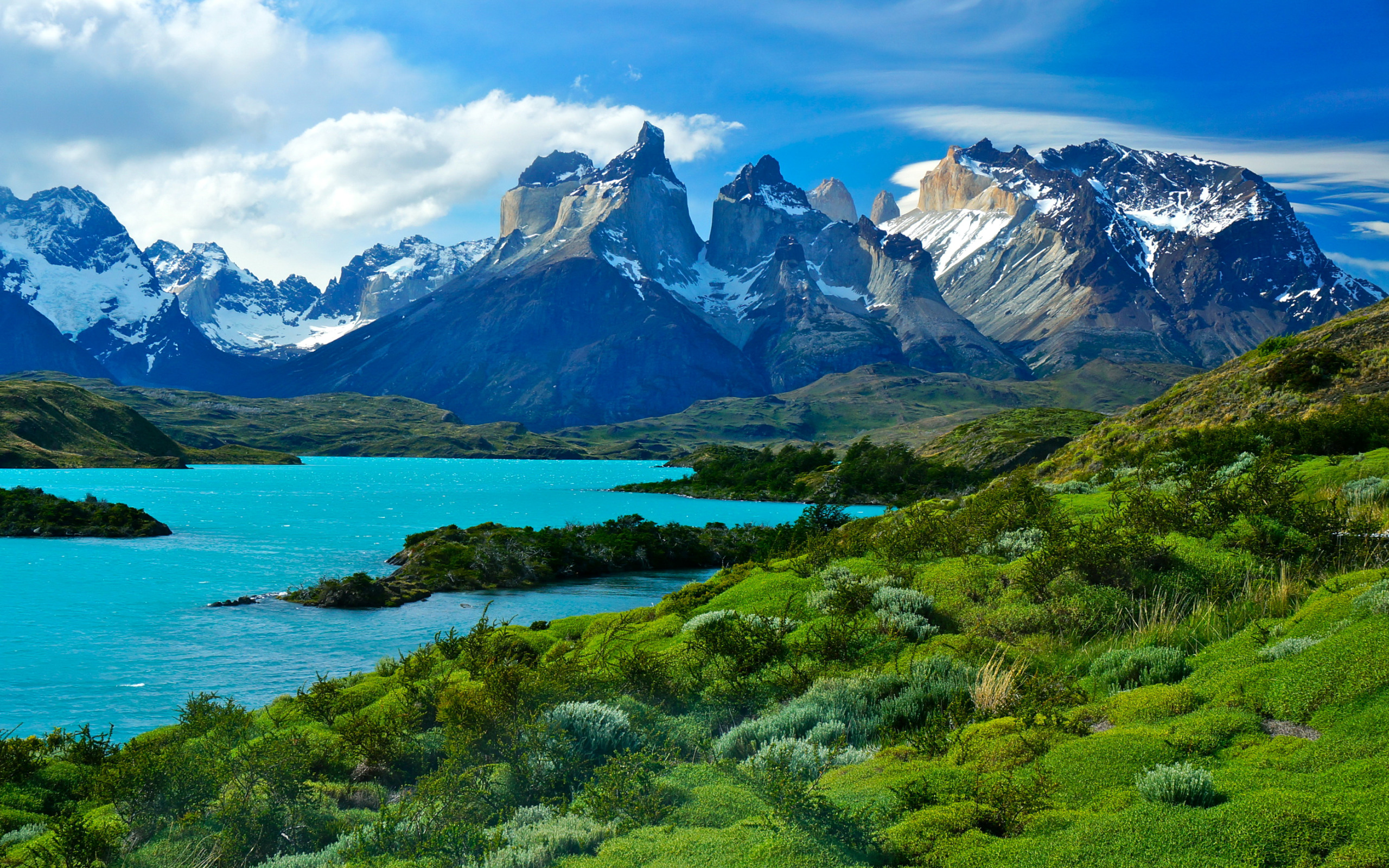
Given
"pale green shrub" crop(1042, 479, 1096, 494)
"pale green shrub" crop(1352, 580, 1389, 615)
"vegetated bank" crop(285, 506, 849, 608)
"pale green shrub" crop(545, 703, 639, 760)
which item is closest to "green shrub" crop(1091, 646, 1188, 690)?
"pale green shrub" crop(1352, 580, 1389, 615)

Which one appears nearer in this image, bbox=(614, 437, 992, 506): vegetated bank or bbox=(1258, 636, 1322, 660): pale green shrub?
bbox=(1258, 636, 1322, 660): pale green shrub

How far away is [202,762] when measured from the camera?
12.3 m

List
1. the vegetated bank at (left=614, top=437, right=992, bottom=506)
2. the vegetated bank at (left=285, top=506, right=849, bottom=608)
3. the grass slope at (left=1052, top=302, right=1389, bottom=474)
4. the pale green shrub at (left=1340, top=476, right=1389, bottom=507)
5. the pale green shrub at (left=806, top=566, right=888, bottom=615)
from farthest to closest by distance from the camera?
the vegetated bank at (left=614, top=437, right=992, bottom=506) < the vegetated bank at (left=285, top=506, right=849, bottom=608) < the grass slope at (left=1052, top=302, right=1389, bottom=474) < the pale green shrub at (left=1340, top=476, right=1389, bottom=507) < the pale green shrub at (left=806, top=566, right=888, bottom=615)

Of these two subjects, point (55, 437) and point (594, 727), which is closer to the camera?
point (594, 727)

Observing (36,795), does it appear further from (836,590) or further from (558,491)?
(558,491)

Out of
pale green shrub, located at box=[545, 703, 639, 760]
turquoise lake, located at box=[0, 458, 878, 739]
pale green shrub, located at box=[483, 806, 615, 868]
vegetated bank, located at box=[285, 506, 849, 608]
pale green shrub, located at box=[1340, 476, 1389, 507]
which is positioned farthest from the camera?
vegetated bank, located at box=[285, 506, 849, 608]

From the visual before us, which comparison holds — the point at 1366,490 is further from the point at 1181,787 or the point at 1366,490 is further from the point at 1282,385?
the point at 1282,385

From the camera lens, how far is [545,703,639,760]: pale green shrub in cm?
1117

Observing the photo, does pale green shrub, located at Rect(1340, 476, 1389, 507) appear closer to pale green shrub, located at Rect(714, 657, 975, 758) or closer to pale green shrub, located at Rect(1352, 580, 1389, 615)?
pale green shrub, located at Rect(1352, 580, 1389, 615)

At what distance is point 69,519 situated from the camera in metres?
74.6

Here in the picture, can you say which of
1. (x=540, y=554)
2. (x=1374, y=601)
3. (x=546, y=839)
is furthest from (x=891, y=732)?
(x=540, y=554)

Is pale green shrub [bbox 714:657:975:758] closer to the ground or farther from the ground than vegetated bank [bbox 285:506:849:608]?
farther from the ground

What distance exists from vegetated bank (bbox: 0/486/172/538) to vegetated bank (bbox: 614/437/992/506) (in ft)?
251

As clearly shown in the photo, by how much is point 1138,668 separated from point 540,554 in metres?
52.5
